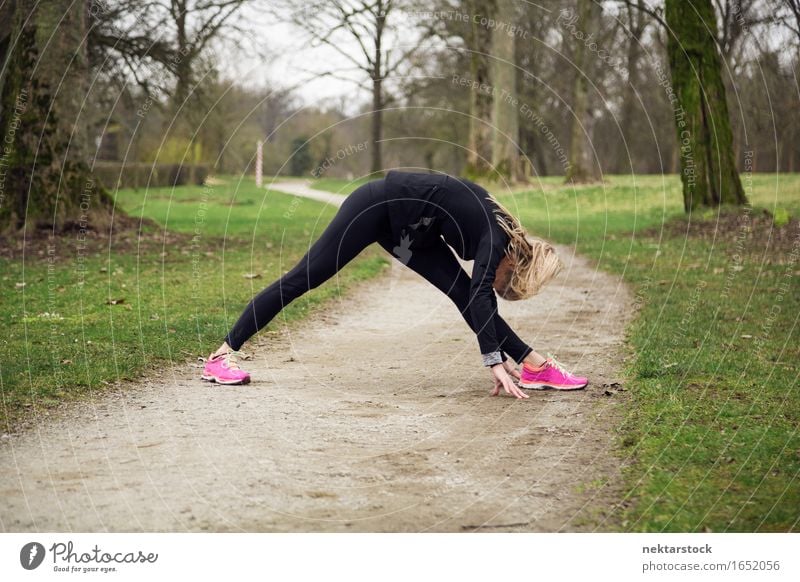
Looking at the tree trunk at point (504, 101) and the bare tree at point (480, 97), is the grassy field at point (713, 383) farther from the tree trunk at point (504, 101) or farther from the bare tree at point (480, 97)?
the bare tree at point (480, 97)

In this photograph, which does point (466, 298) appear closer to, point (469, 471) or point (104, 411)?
point (469, 471)

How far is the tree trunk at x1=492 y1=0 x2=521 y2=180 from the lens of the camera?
28578mm

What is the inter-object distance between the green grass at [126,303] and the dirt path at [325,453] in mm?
451

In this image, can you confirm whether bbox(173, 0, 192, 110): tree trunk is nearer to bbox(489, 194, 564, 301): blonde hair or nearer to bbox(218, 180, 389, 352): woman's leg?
bbox(218, 180, 389, 352): woman's leg

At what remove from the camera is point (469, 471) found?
4.81 metres

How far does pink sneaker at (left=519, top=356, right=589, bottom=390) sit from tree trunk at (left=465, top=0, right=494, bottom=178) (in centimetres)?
2408

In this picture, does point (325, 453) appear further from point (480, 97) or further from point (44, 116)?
point (480, 97)

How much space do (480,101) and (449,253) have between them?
29490 millimetres

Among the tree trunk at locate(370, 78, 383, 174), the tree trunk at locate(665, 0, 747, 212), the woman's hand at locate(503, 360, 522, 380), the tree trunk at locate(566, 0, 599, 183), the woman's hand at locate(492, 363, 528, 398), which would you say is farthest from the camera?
the tree trunk at locate(566, 0, 599, 183)

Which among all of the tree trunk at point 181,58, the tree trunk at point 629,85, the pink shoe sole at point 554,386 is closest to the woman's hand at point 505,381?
the pink shoe sole at point 554,386

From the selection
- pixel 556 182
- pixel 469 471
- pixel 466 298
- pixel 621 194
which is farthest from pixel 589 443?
pixel 556 182

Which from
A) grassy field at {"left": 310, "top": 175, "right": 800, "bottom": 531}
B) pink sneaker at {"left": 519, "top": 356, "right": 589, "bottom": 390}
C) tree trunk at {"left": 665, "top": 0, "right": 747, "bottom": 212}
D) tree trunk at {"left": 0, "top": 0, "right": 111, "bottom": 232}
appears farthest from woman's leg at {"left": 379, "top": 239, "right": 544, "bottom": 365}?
tree trunk at {"left": 665, "top": 0, "right": 747, "bottom": 212}

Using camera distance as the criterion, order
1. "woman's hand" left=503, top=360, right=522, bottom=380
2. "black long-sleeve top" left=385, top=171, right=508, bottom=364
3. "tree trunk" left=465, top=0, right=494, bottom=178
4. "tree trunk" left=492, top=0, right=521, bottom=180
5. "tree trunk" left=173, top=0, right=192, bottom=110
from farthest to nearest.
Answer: "tree trunk" left=465, top=0, right=494, bottom=178, "tree trunk" left=492, top=0, right=521, bottom=180, "tree trunk" left=173, top=0, right=192, bottom=110, "woman's hand" left=503, top=360, right=522, bottom=380, "black long-sleeve top" left=385, top=171, right=508, bottom=364

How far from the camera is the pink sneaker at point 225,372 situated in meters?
6.77
